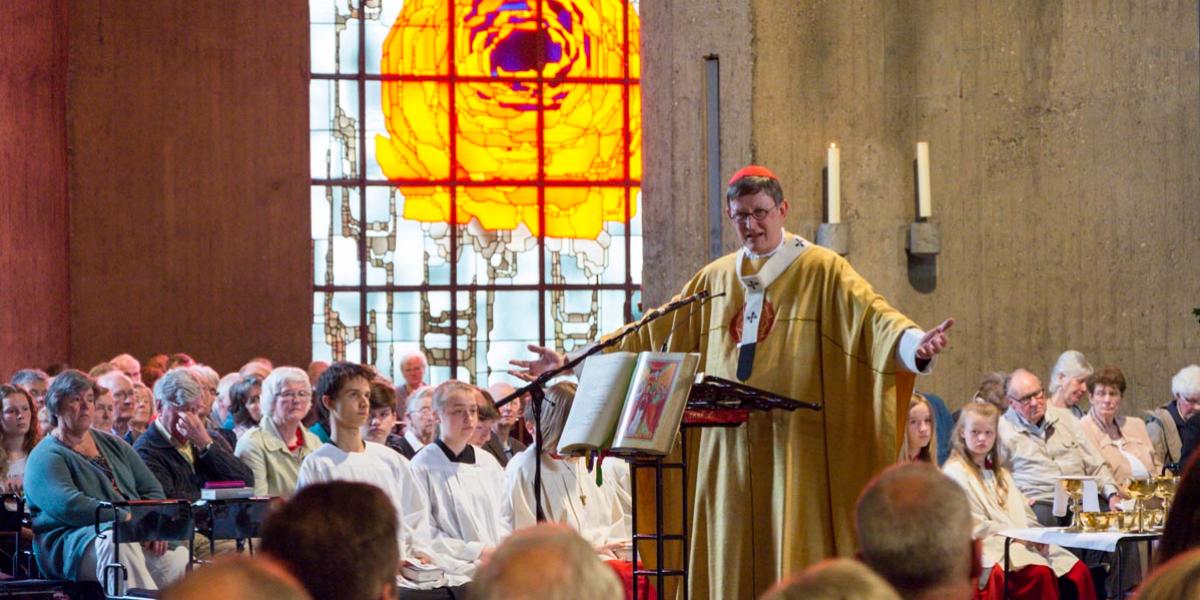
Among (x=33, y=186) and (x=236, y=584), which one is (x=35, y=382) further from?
(x=236, y=584)

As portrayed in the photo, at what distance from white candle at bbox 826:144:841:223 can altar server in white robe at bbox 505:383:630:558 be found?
6.51ft

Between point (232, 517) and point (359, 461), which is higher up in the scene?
point (359, 461)

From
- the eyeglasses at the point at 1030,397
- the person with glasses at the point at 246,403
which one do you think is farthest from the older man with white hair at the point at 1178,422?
the person with glasses at the point at 246,403

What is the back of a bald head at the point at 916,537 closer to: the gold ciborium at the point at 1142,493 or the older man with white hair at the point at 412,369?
the gold ciborium at the point at 1142,493

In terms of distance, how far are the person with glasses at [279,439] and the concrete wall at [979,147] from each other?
6.96 ft

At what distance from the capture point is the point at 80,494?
7.17 metres

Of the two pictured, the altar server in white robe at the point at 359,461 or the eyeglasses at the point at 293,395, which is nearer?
the altar server in white robe at the point at 359,461

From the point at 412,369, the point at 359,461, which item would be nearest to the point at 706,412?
the point at 359,461

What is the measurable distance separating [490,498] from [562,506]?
0.37 m

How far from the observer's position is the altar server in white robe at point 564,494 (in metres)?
7.39

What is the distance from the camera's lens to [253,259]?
50.4 feet

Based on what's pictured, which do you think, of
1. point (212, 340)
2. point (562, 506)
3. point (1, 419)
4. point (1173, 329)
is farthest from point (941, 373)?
point (212, 340)

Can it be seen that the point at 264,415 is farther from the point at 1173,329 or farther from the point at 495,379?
the point at 495,379

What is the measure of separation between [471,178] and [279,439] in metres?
7.94
